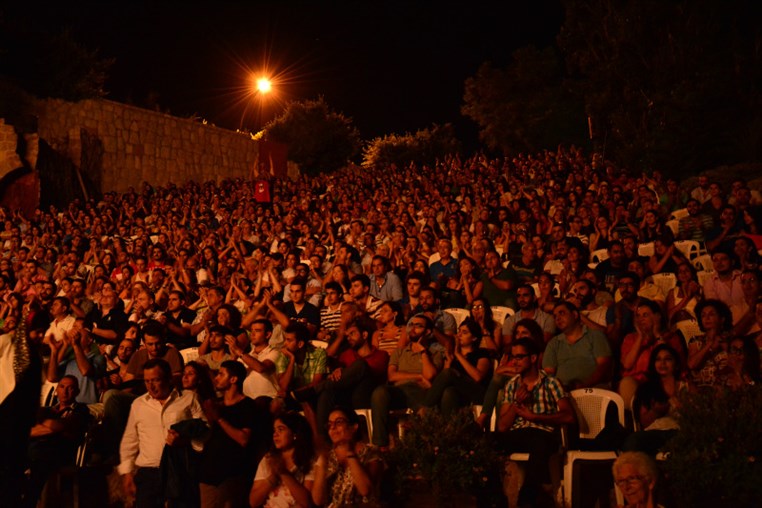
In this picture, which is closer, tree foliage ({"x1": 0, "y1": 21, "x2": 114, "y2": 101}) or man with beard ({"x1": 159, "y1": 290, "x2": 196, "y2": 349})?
man with beard ({"x1": 159, "y1": 290, "x2": 196, "y2": 349})

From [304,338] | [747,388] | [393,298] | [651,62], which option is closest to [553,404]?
[747,388]

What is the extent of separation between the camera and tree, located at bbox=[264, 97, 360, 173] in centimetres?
3303

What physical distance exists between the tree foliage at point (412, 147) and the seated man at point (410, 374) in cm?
3274

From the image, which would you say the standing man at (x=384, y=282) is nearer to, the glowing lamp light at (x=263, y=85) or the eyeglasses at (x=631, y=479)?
the eyeglasses at (x=631, y=479)

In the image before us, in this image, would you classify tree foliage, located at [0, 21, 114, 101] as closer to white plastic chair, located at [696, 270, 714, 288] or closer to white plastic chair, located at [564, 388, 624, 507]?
white plastic chair, located at [696, 270, 714, 288]

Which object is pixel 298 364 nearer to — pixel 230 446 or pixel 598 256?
pixel 230 446

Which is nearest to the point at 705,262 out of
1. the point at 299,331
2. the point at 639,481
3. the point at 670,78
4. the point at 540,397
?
the point at 540,397

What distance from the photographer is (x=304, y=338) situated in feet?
19.1

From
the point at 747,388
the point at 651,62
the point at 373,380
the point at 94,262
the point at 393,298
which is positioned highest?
the point at 651,62

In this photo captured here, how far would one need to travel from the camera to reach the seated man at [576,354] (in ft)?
17.5

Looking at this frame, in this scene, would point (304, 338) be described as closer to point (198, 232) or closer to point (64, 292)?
point (64, 292)

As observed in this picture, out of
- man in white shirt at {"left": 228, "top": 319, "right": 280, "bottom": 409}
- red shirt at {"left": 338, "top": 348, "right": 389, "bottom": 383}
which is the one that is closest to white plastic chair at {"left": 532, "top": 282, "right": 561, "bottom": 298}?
Result: red shirt at {"left": 338, "top": 348, "right": 389, "bottom": 383}

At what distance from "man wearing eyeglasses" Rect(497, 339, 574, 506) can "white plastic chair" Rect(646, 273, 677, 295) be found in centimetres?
283

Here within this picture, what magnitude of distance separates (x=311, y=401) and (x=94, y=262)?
7740mm
